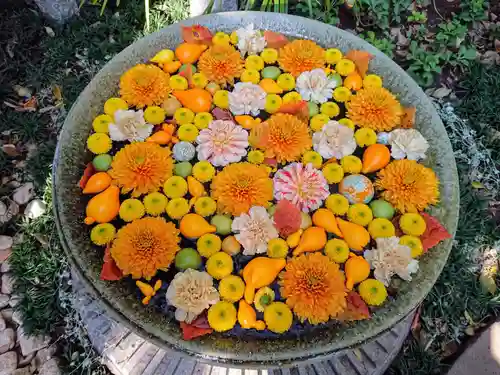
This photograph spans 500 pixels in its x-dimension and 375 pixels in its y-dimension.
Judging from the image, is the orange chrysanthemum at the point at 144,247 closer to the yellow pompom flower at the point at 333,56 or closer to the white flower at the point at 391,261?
the white flower at the point at 391,261

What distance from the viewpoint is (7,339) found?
6.08 feet

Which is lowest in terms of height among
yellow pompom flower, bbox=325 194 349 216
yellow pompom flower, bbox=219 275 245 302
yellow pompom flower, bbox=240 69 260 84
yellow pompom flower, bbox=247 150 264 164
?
yellow pompom flower, bbox=219 275 245 302

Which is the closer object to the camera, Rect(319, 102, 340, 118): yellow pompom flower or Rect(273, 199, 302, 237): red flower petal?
Rect(273, 199, 302, 237): red flower petal

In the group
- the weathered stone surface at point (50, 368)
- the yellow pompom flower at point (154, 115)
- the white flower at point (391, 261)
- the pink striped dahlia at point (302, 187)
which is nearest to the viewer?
the white flower at point (391, 261)

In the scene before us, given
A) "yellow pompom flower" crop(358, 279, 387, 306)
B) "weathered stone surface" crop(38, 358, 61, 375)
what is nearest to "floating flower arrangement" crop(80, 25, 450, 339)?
"yellow pompom flower" crop(358, 279, 387, 306)

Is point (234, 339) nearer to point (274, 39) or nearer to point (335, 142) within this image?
point (335, 142)

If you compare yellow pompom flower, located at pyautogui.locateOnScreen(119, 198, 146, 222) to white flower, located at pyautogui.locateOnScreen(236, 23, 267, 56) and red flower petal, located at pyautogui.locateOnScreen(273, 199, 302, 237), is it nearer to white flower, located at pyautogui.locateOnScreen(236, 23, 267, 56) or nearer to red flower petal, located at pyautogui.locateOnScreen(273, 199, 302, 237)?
red flower petal, located at pyautogui.locateOnScreen(273, 199, 302, 237)

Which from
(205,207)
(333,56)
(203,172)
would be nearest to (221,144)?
(203,172)

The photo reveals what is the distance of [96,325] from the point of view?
176 cm

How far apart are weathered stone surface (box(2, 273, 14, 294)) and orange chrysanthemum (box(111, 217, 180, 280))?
97 centimetres

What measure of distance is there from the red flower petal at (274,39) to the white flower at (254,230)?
646 millimetres

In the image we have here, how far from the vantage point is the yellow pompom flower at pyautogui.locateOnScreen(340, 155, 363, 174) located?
1.43 meters

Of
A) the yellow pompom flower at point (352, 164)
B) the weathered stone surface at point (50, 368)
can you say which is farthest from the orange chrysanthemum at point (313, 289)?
the weathered stone surface at point (50, 368)

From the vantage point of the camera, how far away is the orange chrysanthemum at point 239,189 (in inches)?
51.9
